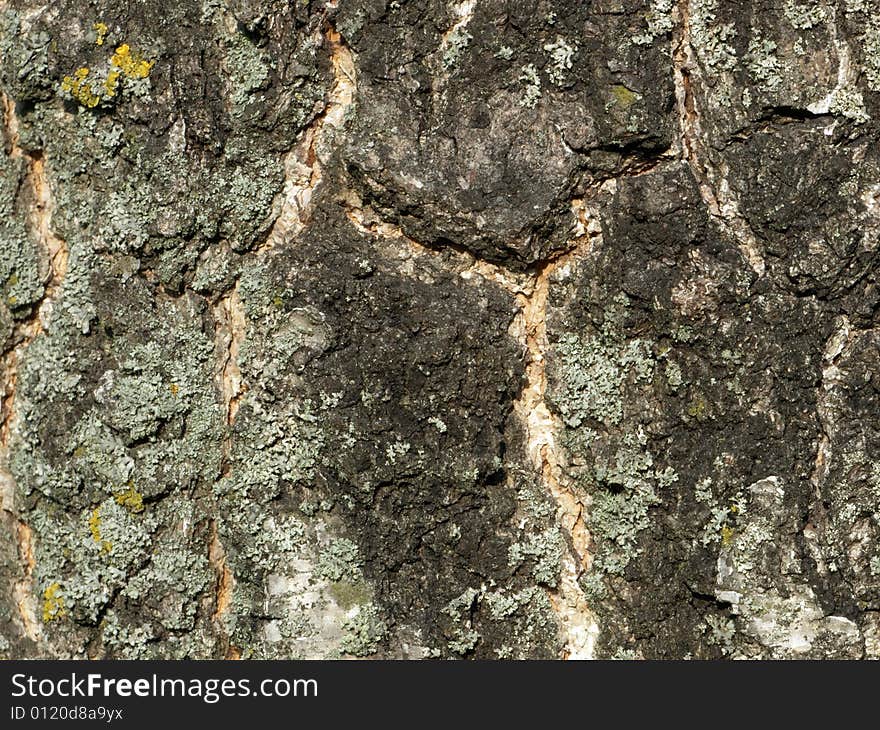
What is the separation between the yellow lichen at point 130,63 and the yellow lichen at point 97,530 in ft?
2.88

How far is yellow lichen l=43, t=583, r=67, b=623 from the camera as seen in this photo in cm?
197

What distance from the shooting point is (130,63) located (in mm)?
1842

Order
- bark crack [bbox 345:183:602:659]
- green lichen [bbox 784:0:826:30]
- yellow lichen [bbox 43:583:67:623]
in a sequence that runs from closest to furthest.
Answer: green lichen [bbox 784:0:826:30] < bark crack [bbox 345:183:602:659] < yellow lichen [bbox 43:583:67:623]

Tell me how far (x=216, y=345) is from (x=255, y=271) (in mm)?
174

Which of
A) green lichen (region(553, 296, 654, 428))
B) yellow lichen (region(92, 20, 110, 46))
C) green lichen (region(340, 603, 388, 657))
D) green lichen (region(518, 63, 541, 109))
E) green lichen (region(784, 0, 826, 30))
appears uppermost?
yellow lichen (region(92, 20, 110, 46))

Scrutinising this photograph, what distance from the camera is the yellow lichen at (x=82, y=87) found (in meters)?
1.85

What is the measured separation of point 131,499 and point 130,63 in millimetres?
868

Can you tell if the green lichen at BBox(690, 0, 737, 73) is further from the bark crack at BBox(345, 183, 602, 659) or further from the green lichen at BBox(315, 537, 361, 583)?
the green lichen at BBox(315, 537, 361, 583)

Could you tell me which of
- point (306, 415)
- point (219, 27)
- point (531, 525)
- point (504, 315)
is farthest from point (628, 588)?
point (219, 27)

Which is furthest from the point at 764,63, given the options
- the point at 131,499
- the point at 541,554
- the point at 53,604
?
the point at 53,604

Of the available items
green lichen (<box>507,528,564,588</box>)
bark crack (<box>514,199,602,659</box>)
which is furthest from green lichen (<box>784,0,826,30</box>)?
green lichen (<box>507,528,564,588</box>)

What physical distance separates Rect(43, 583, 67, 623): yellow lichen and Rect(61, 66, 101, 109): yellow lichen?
99 centimetres

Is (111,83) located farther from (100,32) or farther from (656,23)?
(656,23)

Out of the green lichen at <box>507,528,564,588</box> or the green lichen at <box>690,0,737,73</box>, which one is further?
the green lichen at <box>507,528,564,588</box>
